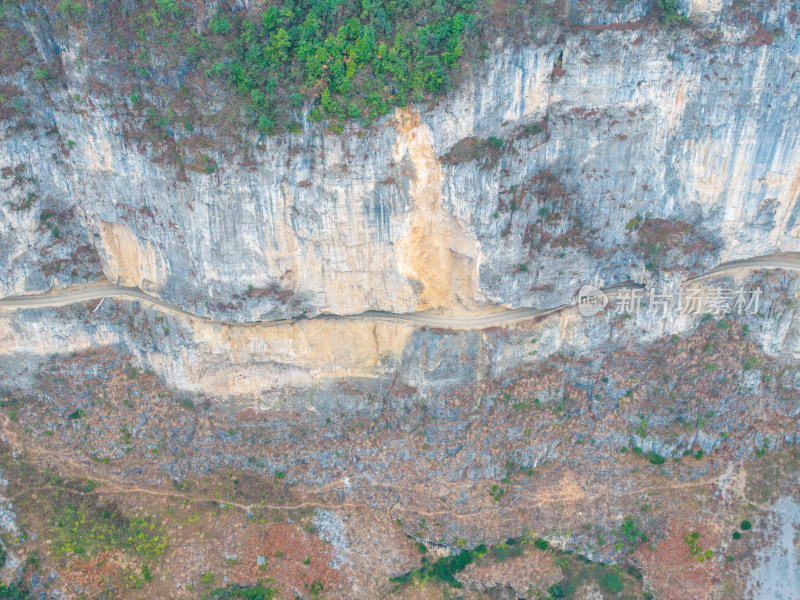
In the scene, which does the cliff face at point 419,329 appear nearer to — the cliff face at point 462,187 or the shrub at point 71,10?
the cliff face at point 462,187

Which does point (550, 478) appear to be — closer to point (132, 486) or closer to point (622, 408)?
point (622, 408)

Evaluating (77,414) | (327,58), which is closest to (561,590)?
(77,414)

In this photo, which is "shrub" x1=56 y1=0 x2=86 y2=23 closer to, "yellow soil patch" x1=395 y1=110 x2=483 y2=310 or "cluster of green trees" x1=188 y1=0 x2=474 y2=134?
"cluster of green trees" x1=188 y1=0 x2=474 y2=134

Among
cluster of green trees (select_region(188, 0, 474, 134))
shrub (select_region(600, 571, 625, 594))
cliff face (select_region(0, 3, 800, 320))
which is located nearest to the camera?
cluster of green trees (select_region(188, 0, 474, 134))

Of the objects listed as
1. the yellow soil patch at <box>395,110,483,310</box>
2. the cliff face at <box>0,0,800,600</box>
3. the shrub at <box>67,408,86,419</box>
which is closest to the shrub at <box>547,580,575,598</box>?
the cliff face at <box>0,0,800,600</box>

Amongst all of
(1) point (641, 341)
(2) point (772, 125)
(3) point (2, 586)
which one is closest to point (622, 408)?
(1) point (641, 341)

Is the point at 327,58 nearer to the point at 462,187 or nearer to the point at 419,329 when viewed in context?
the point at 462,187

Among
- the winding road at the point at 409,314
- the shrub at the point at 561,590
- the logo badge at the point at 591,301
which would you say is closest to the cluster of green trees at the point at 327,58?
the winding road at the point at 409,314
